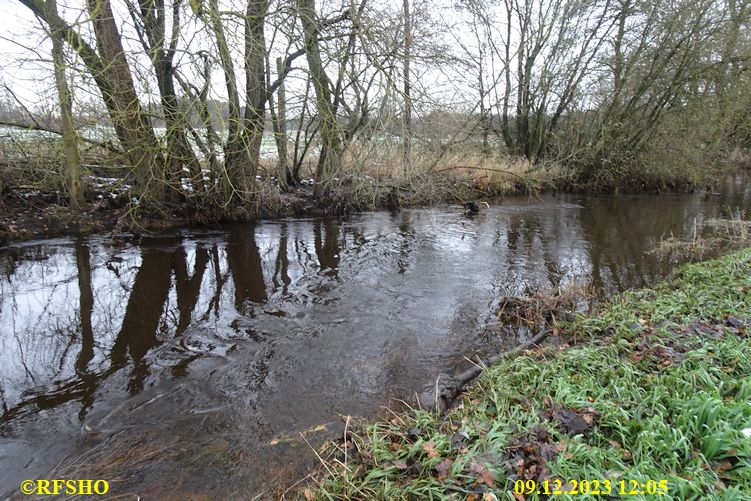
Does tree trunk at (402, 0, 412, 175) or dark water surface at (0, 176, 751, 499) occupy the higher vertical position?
tree trunk at (402, 0, 412, 175)

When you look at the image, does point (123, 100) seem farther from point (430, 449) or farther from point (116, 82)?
point (430, 449)

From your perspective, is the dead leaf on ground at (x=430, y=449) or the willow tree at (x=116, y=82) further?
the willow tree at (x=116, y=82)

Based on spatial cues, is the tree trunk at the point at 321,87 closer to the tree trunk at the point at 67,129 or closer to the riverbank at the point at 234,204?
the riverbank at the point at 234,204

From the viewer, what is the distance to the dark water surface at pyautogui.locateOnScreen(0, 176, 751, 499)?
11.1ft

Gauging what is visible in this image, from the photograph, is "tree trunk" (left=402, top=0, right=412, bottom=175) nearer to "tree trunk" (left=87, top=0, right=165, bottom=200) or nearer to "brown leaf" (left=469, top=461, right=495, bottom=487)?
"tree trunk" (left=87, top=0, right=165, bottom=200)

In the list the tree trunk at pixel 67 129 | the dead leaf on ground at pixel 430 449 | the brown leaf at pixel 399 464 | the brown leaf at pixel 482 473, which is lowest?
the brown leaf at pixel 399 464

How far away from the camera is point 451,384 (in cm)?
423

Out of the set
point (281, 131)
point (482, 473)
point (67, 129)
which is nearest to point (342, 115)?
point (281, 131)

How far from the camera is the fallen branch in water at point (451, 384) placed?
385 cm

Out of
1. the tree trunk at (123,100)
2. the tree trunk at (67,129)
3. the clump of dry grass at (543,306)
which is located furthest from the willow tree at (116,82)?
the clump of dry grass at (543,306)

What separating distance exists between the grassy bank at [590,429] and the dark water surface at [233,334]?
0.76m

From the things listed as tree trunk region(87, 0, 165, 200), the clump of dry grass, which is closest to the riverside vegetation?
tree trunk region(87, 0, 165, 200)

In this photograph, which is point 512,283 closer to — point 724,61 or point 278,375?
point 278,375

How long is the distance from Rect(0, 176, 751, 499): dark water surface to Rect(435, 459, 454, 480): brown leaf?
121 centimetres
